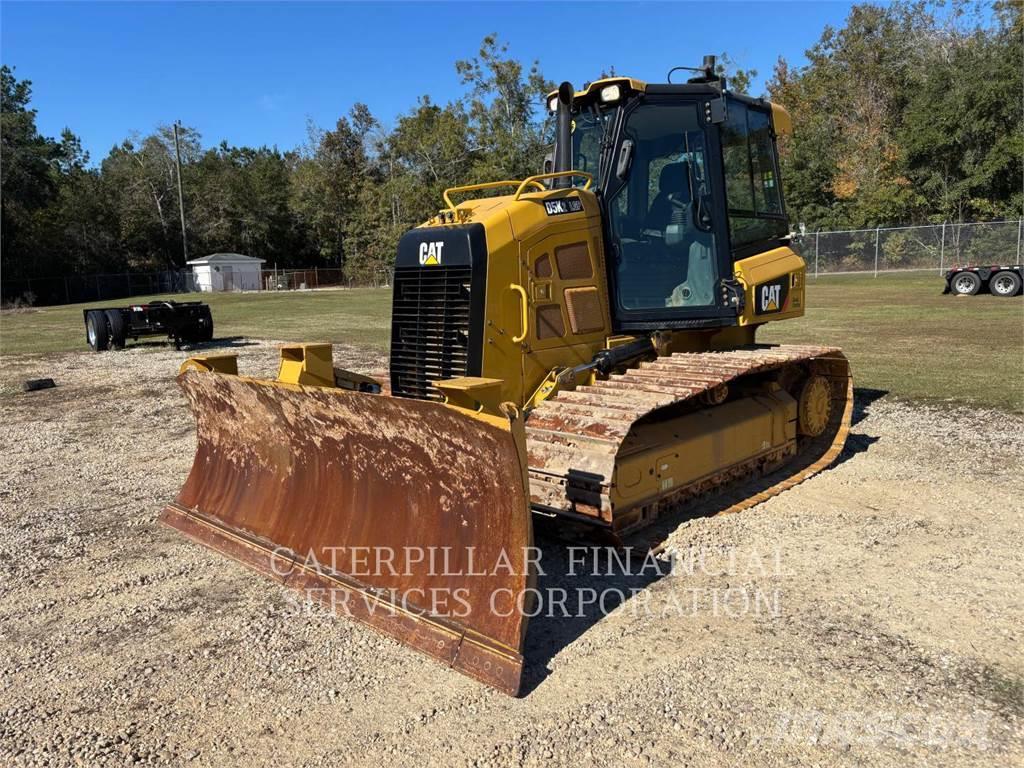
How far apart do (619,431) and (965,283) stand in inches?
930

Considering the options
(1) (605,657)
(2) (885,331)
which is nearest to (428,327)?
(1) (605,657)

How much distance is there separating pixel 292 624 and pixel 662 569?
2.16 m

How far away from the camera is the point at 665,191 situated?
626 cm

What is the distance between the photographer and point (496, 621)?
3.75m

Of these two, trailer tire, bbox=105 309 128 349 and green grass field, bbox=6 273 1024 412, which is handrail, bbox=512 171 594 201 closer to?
green grass field, bbox=6 273 1024 412

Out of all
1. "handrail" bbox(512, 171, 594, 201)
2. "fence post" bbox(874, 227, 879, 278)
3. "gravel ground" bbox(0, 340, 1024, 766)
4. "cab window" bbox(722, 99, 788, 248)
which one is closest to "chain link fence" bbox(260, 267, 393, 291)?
"fence post" bbox(874, 227, 879, 278)

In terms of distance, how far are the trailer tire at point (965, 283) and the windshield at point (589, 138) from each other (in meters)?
21.9

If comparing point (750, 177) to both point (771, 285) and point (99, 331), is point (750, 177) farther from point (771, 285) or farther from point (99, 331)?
point (99, 331)

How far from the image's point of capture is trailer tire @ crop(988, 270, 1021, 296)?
23.1 metres

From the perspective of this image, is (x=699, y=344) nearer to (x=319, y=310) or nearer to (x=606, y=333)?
(x=606, y=333)

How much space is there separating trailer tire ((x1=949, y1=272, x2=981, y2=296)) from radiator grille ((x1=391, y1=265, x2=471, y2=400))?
2322cm

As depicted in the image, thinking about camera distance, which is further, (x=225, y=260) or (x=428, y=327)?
(x=225, y=260)

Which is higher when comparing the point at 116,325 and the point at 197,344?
the point at 116,325

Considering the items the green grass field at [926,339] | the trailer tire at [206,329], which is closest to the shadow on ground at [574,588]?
the green grass field at [926,339]
